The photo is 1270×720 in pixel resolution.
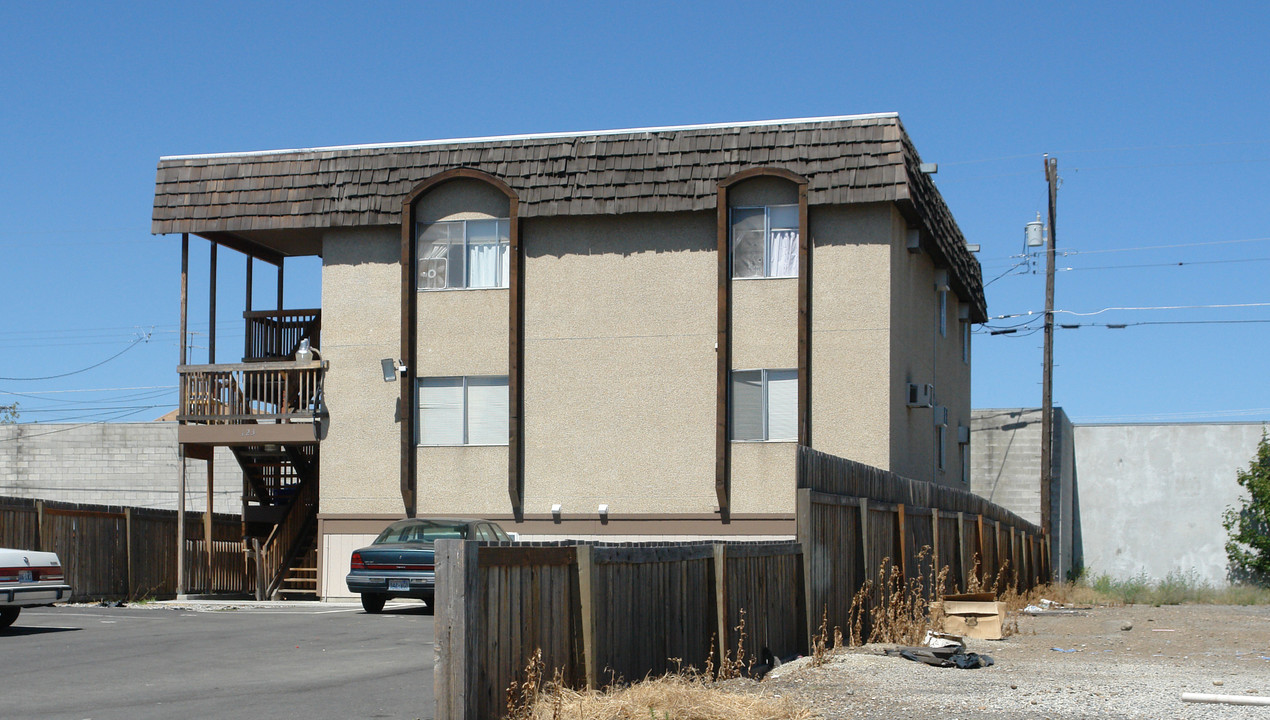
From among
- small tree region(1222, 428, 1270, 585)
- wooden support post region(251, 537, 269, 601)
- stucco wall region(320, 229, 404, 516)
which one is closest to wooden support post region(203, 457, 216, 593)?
wooden support post region(251, 537, 269, 601)

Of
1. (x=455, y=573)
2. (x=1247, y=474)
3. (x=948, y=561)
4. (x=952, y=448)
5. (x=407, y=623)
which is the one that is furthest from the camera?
(x=1247, y=474)

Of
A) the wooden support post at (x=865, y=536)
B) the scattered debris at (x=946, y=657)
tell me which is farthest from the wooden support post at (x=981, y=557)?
the scattered debris at (x=946, y=657)

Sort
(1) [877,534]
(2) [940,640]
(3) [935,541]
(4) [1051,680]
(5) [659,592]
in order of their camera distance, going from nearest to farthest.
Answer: (5) [659,592] < (4) [1051,680] < (2) [940,640] < (1) [877,534] < (3) [935,541]

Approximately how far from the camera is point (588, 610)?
29.5 feet

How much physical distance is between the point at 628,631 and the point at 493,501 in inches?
550

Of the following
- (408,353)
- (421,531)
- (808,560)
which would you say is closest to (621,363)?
(408,353)

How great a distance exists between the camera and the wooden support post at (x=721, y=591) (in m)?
10.8

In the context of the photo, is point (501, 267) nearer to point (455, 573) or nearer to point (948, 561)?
point (948, 561)

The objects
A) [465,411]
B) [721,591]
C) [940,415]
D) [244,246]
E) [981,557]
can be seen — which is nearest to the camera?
[721,591]

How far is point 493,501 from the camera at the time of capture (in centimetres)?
2333

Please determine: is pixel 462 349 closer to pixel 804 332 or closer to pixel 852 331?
pixel 804 332

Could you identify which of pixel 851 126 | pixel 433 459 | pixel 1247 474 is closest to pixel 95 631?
pixel 433 459

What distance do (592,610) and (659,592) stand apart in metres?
1.14

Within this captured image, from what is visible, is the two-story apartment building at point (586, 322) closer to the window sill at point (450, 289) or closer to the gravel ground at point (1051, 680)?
the window sill at point (450, 289)
